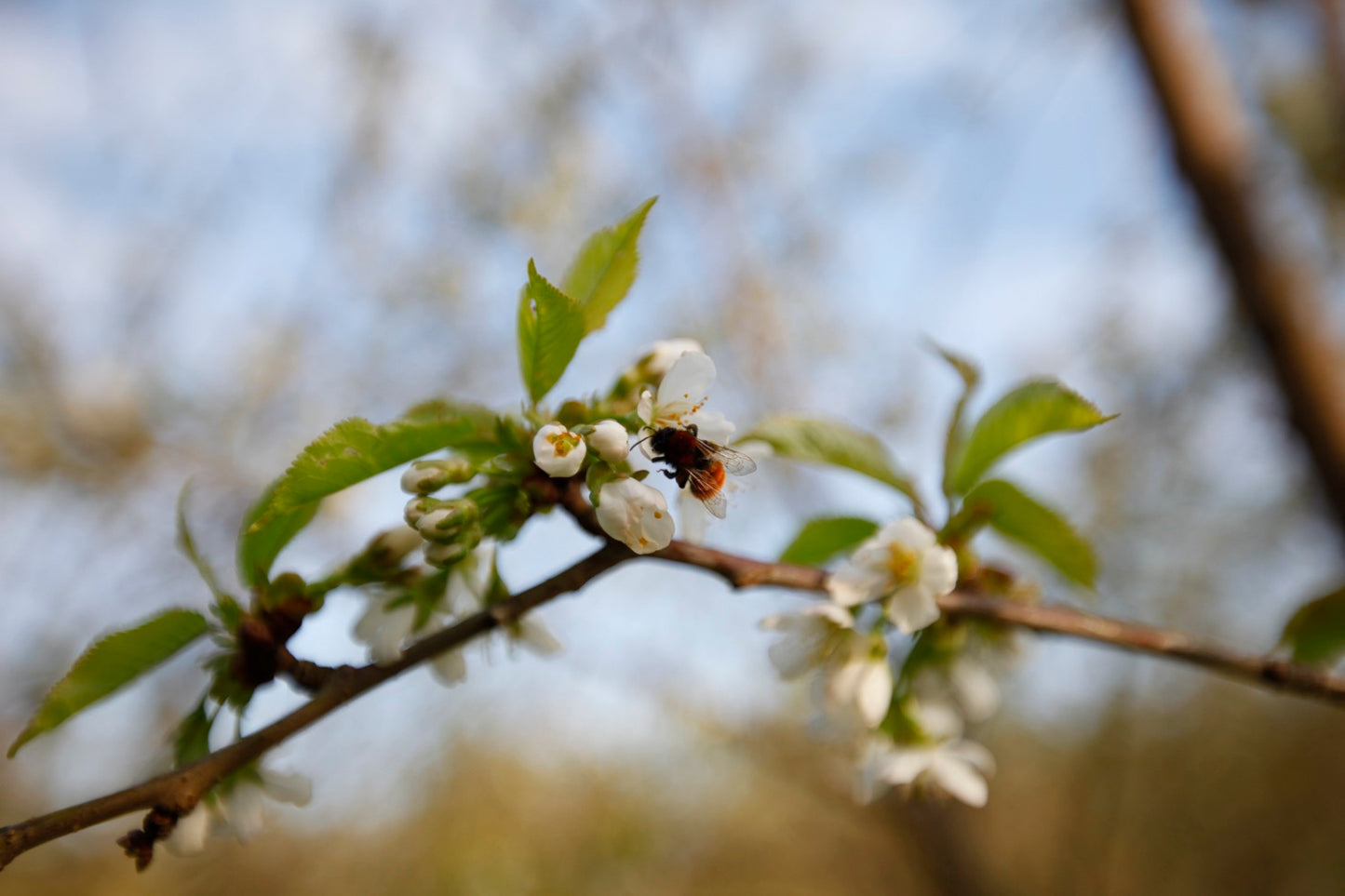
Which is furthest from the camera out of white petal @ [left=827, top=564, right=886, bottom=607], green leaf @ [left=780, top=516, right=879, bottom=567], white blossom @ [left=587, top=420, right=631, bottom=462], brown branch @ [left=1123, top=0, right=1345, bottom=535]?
brown branch @ [left=1123, top=0, right=1345, bottom=535]

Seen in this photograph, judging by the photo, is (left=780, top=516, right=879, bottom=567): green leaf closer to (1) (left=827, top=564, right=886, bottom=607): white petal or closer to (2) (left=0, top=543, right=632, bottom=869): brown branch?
(1) (left=827, top=564, right=886, bottom=607): white petal

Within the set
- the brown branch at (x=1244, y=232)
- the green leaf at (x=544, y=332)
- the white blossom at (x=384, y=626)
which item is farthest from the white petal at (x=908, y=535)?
the brown branch at (x=1244, y=232)

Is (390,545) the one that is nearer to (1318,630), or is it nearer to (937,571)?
(937,571)

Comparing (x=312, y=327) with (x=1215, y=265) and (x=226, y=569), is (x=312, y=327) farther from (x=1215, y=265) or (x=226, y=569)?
(x=1215, y=265)

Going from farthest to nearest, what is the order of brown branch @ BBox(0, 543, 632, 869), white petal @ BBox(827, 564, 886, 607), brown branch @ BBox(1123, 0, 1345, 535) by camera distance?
brown branch @ BBox(1123, 0, 1345, 535), white petal @ BBox(827, 564, 886, 607), brown branch @ BBox(0, 543, 632, 869)

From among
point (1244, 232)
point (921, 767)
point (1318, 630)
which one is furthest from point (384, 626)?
point (1244, 232)

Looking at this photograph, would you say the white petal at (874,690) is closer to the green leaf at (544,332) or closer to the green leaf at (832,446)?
the green leaf at (832,446)

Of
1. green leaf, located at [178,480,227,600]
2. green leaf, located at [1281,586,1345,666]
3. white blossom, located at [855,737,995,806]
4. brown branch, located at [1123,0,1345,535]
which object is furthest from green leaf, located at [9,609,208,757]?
brown branch, located at [1123,0,1345,535]

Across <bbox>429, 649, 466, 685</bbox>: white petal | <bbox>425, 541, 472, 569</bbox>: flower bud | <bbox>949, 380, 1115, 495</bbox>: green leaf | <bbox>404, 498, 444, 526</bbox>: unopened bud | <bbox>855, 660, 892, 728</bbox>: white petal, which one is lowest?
<bbox>855, 660, 892, 728</bbox>: white petal
